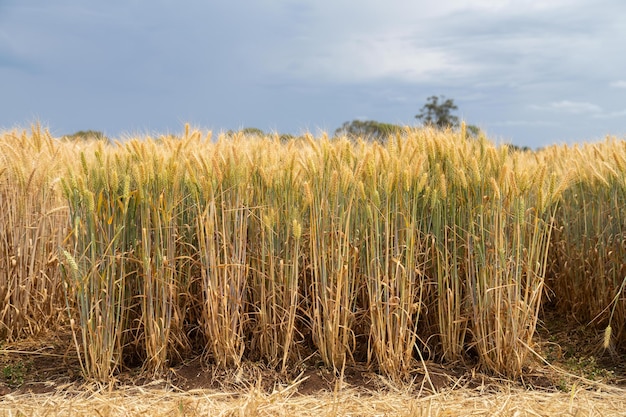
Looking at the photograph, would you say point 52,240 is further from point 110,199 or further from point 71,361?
point 110,199

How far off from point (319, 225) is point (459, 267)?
0.91m

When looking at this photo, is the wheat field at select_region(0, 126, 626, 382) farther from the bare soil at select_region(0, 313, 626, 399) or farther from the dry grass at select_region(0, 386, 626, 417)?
the dry grass at select_region(0, 386, 626, 417)

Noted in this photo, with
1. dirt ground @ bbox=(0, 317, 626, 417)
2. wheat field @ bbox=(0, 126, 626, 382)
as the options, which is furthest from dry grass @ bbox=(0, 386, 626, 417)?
wheat field @ bbox=(0, 126, 626, 382)

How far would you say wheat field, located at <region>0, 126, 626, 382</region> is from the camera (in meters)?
3.37

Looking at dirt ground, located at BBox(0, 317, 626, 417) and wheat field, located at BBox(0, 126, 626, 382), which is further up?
wheat field, located at BBox(0, 126, 626, 382)

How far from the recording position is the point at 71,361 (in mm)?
3881

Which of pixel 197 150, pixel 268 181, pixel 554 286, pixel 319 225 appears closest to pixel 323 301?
pixel 319 225

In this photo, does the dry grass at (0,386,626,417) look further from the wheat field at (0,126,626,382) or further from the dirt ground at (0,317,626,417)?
the wheat field at (0,126,626,382)

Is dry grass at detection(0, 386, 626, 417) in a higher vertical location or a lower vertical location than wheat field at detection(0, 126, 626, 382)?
lower

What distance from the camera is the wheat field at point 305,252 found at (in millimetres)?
3373

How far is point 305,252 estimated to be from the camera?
3586mm

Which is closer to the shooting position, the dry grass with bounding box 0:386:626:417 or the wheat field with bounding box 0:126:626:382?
the dry grass with bounding box 0:386:626:417

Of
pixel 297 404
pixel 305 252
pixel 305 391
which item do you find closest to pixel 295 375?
pixel 305 391

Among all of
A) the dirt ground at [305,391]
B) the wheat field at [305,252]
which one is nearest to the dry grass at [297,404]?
the dirt ground at [305,391]
